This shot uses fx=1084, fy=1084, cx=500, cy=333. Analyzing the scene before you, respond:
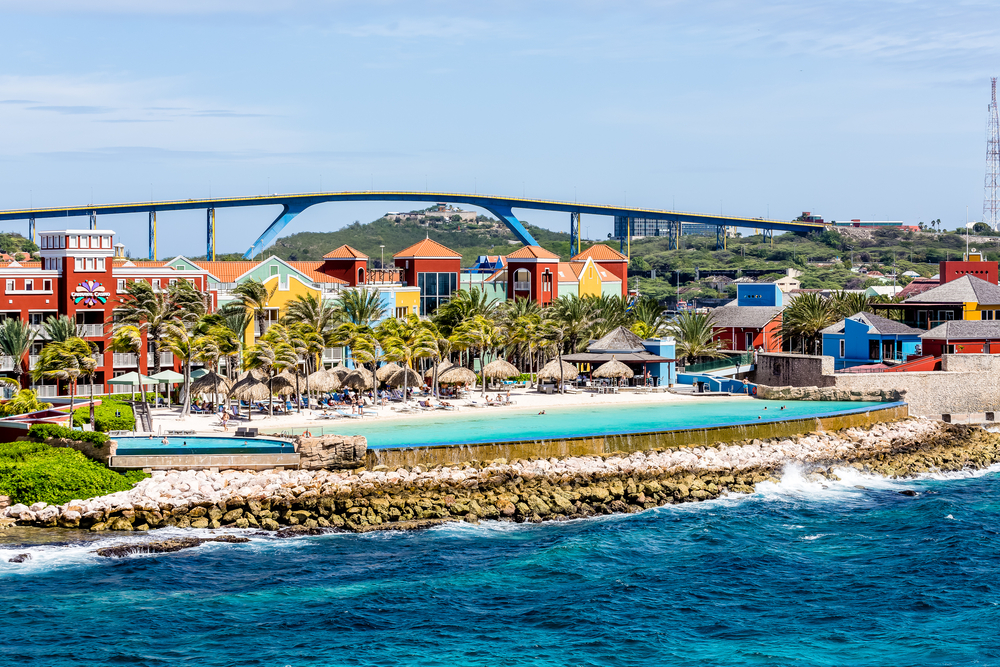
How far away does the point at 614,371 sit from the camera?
59.2 m

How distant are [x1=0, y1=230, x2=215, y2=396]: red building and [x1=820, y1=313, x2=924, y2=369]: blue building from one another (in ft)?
138

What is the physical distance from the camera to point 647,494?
1603 inches

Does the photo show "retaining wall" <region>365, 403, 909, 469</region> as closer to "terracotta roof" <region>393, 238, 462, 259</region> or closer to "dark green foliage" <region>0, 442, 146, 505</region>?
"dark green foliage" <region>0, 442, 146, 505</region>

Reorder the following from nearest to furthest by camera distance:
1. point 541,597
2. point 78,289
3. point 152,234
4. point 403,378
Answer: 1. point 541,597
2. point 78,289
3. point 403,378
4. point 152,234

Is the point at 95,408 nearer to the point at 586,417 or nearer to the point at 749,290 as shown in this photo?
the point at 586,417

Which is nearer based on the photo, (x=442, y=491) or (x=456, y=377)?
(x=442, y=491)

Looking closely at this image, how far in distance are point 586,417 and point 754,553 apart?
1642cm

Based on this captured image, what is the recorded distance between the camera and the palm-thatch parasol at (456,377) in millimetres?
54531

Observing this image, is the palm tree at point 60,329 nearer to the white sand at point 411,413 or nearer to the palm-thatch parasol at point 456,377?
the white sand at point 411,413

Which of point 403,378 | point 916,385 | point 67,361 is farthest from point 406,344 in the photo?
point 916,385

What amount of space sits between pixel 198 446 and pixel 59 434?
16.4ft

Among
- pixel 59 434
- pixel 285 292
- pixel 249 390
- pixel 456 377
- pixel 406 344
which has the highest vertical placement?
pixel 285 292

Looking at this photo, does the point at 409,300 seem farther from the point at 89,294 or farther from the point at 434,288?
the point at 89,294

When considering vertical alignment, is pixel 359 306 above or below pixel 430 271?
below
